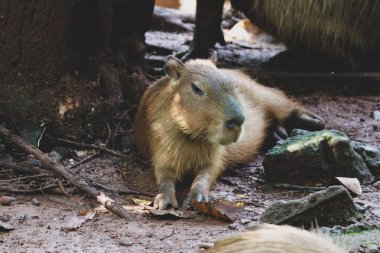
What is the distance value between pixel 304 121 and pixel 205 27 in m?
1.51

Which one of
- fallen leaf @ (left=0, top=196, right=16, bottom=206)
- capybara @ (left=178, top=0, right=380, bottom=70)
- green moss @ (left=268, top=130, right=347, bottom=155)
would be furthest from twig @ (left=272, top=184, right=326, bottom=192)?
capybara @ (left=178, top=0, right=380, bottom=70)

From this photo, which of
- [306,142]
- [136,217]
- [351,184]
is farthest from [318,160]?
[136,217]

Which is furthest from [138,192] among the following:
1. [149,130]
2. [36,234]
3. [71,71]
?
[71,71]

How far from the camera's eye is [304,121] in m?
4.48

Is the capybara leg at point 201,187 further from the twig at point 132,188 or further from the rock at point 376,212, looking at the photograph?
the rock at point 376,212

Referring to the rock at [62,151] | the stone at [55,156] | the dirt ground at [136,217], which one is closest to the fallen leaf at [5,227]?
the dirt ground at [136,217]

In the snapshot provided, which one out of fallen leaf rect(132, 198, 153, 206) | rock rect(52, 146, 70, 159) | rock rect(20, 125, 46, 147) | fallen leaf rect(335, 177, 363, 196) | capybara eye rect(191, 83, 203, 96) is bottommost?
rock rect(52, 146, 70, 159)

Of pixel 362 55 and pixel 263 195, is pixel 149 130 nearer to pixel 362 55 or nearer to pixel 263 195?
pixel 263 195

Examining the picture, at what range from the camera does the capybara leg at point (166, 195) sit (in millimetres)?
3196

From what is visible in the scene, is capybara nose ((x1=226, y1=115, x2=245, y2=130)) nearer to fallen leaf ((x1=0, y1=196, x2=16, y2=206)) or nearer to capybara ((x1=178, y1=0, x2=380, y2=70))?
fallen leaf ((x1=0, y1=196, x2=16, y2=206))

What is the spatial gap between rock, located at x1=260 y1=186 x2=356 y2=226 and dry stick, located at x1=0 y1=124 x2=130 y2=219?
2.32ft

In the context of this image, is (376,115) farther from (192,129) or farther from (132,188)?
(132,188)

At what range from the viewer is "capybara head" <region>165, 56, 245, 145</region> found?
3.29m

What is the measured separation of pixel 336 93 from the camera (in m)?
5.34
